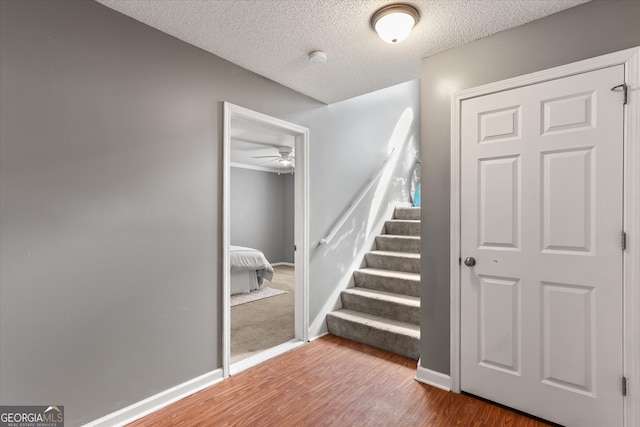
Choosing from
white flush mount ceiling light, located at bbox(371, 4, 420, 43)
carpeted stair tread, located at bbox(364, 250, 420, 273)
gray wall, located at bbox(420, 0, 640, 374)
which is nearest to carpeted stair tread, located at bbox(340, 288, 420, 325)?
carpeted stair tread, located at bbox(364, 250, 420, 273)

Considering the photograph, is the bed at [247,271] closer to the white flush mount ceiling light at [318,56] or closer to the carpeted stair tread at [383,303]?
the carpeted stair tread at [383,303]

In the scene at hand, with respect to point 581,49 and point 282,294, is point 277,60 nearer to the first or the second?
point 581,49

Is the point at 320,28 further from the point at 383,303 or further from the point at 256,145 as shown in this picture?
the point at 256,145

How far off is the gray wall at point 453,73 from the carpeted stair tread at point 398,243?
4.63 ft

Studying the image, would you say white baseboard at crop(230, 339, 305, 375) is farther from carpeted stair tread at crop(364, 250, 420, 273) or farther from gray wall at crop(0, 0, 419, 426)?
carpeted stair tread at crop(364, 250, 420, 273)

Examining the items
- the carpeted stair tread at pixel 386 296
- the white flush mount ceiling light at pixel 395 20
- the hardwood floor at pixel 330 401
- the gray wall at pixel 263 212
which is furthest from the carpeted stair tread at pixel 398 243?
the gray wall at pixel 263 212

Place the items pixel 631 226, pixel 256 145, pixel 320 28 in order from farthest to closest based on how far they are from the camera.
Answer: pixel 256 145
pixel 320 28
pixel 631 226

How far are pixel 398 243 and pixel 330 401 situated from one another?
7.31 feet

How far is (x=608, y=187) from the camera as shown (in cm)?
169

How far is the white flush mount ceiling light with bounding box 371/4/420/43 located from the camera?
1.78 m

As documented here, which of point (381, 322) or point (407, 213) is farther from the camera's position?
point (407, 213)

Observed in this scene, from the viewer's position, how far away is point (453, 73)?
2248mm

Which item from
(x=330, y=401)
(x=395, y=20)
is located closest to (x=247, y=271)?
(x=330, y=401)

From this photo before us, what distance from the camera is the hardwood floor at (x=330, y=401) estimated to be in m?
1.90
